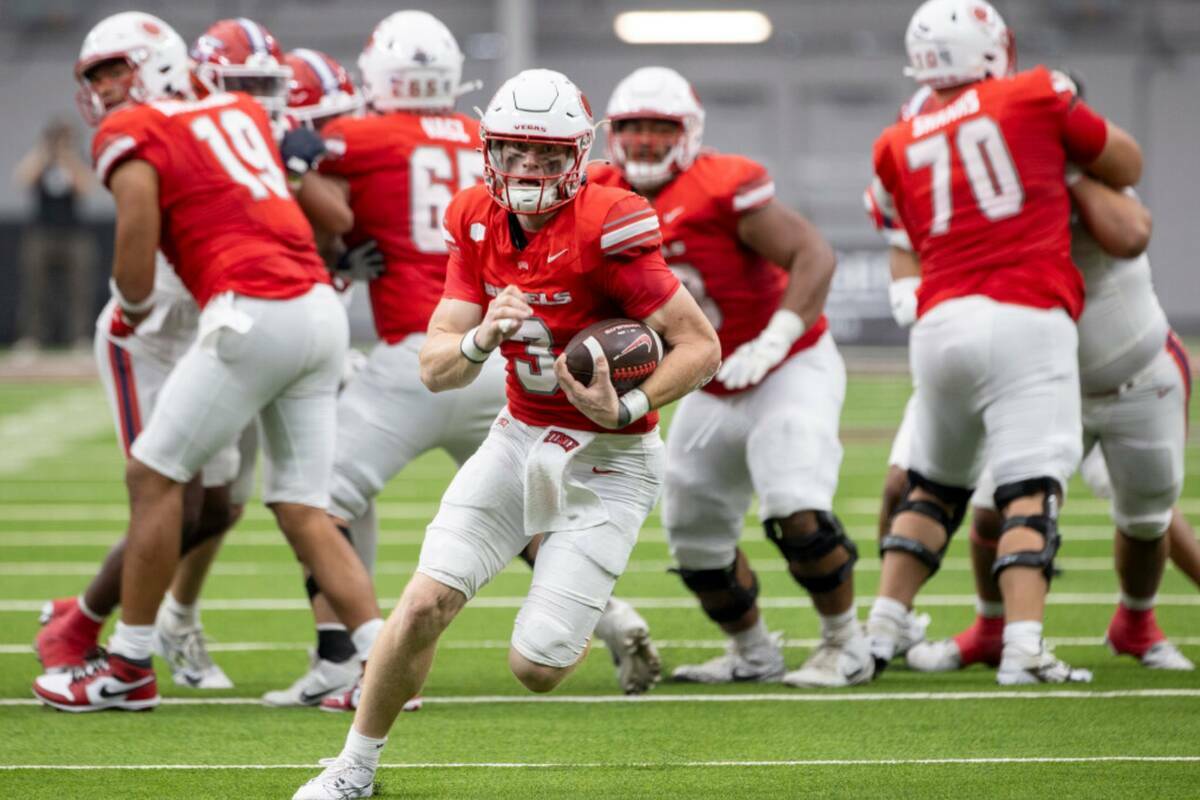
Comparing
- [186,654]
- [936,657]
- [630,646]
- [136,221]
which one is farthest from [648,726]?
[136,221]

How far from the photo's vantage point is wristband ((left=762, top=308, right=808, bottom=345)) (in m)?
5.56

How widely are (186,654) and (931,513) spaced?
2323mm

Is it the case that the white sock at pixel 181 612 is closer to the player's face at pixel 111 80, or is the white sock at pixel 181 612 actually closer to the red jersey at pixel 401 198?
the red jersey at pixel 401 198

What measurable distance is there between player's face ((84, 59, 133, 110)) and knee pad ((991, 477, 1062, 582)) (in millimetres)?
2815

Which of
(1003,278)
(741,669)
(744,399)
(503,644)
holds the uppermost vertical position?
(1003,278)

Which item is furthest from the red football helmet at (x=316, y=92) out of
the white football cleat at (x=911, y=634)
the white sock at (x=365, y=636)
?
the white football cleat at (x=911, y=634)

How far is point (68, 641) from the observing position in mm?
5520

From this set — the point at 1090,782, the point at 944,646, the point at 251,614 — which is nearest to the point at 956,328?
the point at 944,646

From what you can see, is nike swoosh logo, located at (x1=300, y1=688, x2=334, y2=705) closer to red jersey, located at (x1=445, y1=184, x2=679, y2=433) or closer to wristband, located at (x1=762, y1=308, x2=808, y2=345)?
red jersey, located at (x1=445, y1=184, x2=679, y2=433)

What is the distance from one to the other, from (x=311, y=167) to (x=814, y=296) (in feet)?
5.06

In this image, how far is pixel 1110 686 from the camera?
544 cm

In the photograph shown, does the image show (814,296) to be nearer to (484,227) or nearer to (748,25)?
(484,227)

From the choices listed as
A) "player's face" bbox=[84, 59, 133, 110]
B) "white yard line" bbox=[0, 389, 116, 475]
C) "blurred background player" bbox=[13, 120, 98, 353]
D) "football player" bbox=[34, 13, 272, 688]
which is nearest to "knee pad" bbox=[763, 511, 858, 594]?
"football player" bbox=[34, 13, 272, 688]

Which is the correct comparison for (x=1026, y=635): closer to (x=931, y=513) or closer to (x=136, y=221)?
(x=931, y=513)
